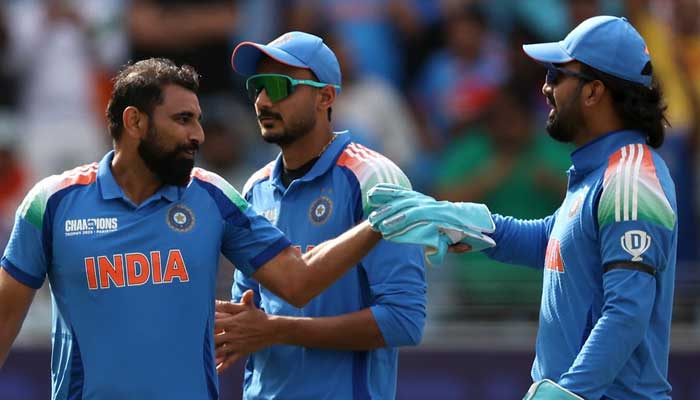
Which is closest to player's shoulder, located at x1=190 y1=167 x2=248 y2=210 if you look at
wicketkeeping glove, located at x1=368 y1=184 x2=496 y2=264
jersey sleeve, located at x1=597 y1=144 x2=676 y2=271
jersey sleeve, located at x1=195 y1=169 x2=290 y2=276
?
jersey sleeve, located at x1=195 y1=169 x2=290 y2=276

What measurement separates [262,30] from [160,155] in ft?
21.7

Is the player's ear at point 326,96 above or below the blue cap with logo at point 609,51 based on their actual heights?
below

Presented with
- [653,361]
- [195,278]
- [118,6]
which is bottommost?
[653,361]

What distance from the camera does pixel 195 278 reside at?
470cm

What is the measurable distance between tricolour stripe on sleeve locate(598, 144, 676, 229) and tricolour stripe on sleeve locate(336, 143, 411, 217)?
3.11 feet

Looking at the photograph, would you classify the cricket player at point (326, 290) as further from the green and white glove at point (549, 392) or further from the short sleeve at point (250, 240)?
the green and white glove at point (549, 392)

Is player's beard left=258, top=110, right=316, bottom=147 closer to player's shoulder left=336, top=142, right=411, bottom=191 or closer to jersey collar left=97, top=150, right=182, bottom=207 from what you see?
player's shoulder left=336, top=142, right=411, bottom=191

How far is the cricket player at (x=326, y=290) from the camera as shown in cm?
516

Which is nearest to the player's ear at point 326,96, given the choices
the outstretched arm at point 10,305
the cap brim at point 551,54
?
the cap brim at point 551,54

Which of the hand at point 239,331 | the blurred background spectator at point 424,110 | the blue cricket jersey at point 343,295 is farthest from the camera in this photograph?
the blurred background spectator at point 424,110

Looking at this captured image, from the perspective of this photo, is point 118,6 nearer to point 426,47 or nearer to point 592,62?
point 426,47

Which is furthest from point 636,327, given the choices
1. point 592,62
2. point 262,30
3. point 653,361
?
point 262,30

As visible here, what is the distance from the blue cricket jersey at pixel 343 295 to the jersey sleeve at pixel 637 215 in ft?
3.27

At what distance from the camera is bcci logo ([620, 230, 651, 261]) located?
14.5 ft
